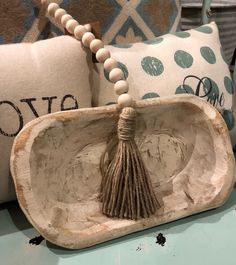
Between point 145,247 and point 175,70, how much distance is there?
13.2 inches

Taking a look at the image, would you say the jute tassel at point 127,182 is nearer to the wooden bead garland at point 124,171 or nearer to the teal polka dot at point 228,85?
the wooden bead garland at point 124,171

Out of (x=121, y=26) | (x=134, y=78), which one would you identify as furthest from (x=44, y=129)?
(x=121, y=26)

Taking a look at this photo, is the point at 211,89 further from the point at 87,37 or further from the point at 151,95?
the point at 87,37

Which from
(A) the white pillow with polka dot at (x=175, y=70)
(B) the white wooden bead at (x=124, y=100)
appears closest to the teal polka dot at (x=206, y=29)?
(A) the white pillow with polka dot at (x=175, y=70)

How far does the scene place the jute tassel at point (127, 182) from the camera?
0.59 m

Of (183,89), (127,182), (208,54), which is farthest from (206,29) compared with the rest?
(127,182)

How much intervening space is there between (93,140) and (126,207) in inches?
4.9

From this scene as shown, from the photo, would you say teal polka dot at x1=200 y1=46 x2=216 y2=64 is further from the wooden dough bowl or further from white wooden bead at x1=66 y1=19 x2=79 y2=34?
white wooden bead at x1=66 y1=19 x2=79 y2=34

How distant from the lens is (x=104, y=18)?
795 millimetres

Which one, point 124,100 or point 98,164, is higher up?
point 124,100

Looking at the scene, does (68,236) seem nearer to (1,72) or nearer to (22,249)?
(22,249)

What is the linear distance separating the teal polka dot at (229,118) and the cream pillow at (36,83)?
31 cm

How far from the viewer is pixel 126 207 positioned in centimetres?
61

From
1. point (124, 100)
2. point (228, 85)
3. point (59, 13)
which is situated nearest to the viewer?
point (124, 100)
